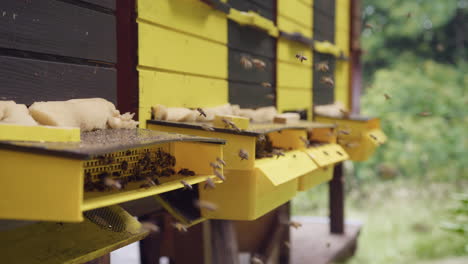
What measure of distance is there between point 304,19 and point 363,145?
2.35 meters

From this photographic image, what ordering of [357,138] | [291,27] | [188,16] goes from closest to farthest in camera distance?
[188,16] < [291,27] < [357,138]

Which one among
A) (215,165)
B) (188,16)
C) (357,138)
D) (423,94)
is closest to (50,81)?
(215,165)

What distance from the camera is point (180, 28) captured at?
4328 millimetres

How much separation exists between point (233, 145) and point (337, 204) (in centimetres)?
653

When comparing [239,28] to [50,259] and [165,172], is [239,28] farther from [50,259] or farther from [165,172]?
[50,259]

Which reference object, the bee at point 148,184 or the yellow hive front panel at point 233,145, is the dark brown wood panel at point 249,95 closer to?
the yellow hive front panel at point 233,145

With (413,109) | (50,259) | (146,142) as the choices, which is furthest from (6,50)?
(413,109)

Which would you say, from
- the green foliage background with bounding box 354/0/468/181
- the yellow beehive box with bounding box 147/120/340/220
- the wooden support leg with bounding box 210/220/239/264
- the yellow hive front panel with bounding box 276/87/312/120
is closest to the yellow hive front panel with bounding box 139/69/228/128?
the yellow beehive box with bounding box 147/120/340/220

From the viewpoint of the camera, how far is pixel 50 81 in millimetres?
3039

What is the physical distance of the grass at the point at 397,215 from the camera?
529 inches

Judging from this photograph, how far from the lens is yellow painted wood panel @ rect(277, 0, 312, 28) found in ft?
22.8

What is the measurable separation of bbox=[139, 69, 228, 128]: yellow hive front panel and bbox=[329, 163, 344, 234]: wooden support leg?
5169 mm

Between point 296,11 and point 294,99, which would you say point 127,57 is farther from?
point 296,11

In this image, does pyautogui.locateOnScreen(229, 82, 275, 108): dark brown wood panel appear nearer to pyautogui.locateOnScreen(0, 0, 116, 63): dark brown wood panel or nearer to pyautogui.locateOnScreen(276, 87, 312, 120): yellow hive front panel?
pyautogui.locateOnScreen(276, 87, 312, 120): yellow hive front panel
